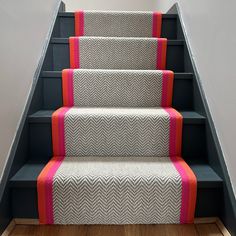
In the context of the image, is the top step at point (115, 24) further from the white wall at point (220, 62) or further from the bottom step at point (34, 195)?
the bottom step at point (34, 195)

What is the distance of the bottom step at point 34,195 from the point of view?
944mm

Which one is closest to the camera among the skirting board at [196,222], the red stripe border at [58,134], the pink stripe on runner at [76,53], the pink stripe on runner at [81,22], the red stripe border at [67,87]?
the skirting board at [196,222]

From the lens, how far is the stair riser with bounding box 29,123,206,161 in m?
1.14

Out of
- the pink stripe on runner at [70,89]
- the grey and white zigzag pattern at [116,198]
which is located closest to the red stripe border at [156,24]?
the pink stripe on runner at [70,89]

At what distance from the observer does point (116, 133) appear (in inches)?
45.4

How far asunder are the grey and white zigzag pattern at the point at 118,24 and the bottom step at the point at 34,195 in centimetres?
111

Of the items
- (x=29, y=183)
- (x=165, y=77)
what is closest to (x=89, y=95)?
(x=165, y=77)

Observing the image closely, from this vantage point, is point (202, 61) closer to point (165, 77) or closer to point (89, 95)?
point (165, 77)

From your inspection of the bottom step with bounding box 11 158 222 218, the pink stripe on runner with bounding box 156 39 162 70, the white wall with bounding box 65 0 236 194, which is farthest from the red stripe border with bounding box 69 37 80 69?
the bottom step with bounding box 11 158 222 218

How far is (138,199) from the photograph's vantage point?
963 mm

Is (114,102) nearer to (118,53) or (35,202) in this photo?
(118,53)

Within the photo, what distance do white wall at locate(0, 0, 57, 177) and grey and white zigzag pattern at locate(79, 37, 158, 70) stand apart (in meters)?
0.29

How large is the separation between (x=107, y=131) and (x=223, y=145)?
46 centimetres

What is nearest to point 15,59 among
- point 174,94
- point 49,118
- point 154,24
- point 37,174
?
point 49,118
